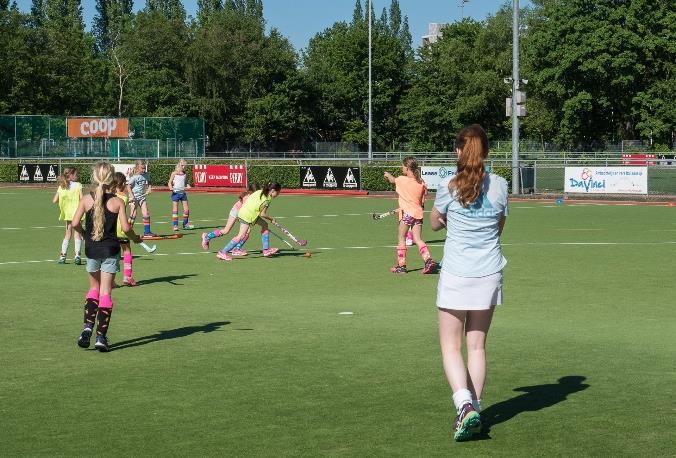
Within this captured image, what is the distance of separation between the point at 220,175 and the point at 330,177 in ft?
21.7

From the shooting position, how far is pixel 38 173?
5916 cm

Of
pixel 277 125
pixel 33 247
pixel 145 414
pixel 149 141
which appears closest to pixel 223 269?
pixel 33 247

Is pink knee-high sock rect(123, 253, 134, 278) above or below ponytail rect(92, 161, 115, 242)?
below

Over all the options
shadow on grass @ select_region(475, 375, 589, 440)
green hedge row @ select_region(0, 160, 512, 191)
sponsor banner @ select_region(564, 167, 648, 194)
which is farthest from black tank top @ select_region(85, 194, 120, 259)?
green hedge row @ select_region(0, 160, 512, 191)

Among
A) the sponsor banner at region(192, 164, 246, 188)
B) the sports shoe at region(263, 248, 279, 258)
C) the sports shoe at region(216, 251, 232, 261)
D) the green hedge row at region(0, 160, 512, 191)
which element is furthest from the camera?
the sponsor banner at region(192, 164, 246, 188)

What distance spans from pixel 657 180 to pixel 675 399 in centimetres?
3477

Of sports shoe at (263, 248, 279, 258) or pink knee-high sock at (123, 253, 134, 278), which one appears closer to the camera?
pink knee-high sock at (123, 253, 134, 278)

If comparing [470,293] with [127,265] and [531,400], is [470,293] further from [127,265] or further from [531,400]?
[127,265]

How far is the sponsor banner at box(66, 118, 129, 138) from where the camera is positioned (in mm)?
70875

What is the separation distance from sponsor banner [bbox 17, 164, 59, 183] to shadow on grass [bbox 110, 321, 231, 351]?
47.7 meters

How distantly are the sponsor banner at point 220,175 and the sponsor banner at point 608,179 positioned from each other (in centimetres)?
1625

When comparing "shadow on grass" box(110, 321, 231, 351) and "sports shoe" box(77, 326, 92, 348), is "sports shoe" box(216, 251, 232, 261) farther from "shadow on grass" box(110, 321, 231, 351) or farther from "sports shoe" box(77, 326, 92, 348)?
"sports shoe" box(77, 326, 92, 348)

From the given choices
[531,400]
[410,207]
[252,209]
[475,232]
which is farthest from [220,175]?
[475,232]

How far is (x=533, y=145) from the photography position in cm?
8906
